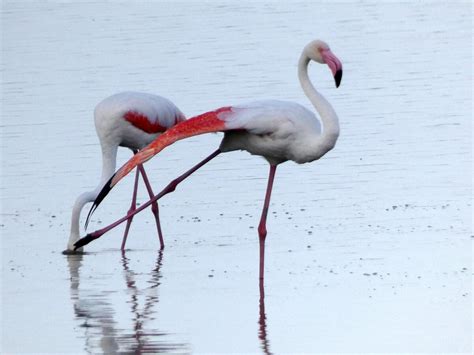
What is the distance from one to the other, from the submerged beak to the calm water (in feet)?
4.19

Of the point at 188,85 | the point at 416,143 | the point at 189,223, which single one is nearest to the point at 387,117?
the point at 416,143

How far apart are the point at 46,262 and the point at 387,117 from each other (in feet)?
19.2

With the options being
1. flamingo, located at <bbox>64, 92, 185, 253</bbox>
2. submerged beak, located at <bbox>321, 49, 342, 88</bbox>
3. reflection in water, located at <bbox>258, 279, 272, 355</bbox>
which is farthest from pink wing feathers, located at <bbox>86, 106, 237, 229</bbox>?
flamingo, located at <bbox>64, 92, 185, 253</bbox>

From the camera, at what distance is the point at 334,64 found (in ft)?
34.0

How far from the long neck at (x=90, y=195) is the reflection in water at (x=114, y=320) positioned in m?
0.82

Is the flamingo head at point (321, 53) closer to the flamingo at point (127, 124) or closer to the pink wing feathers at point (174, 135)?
the pink wing feathers at point (174, 135)

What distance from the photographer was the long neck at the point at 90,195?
11633 mm

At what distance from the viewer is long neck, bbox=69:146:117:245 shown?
11.6m

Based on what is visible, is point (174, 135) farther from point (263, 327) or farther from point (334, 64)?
point (263, 327)

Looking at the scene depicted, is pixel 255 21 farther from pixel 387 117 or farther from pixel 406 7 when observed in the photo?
pixel 387 117

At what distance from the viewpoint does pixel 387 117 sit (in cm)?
1600

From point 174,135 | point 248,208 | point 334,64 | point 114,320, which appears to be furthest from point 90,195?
point 114,320

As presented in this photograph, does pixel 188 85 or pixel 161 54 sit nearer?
pixel 188 85

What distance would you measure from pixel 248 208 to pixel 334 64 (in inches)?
95.6
